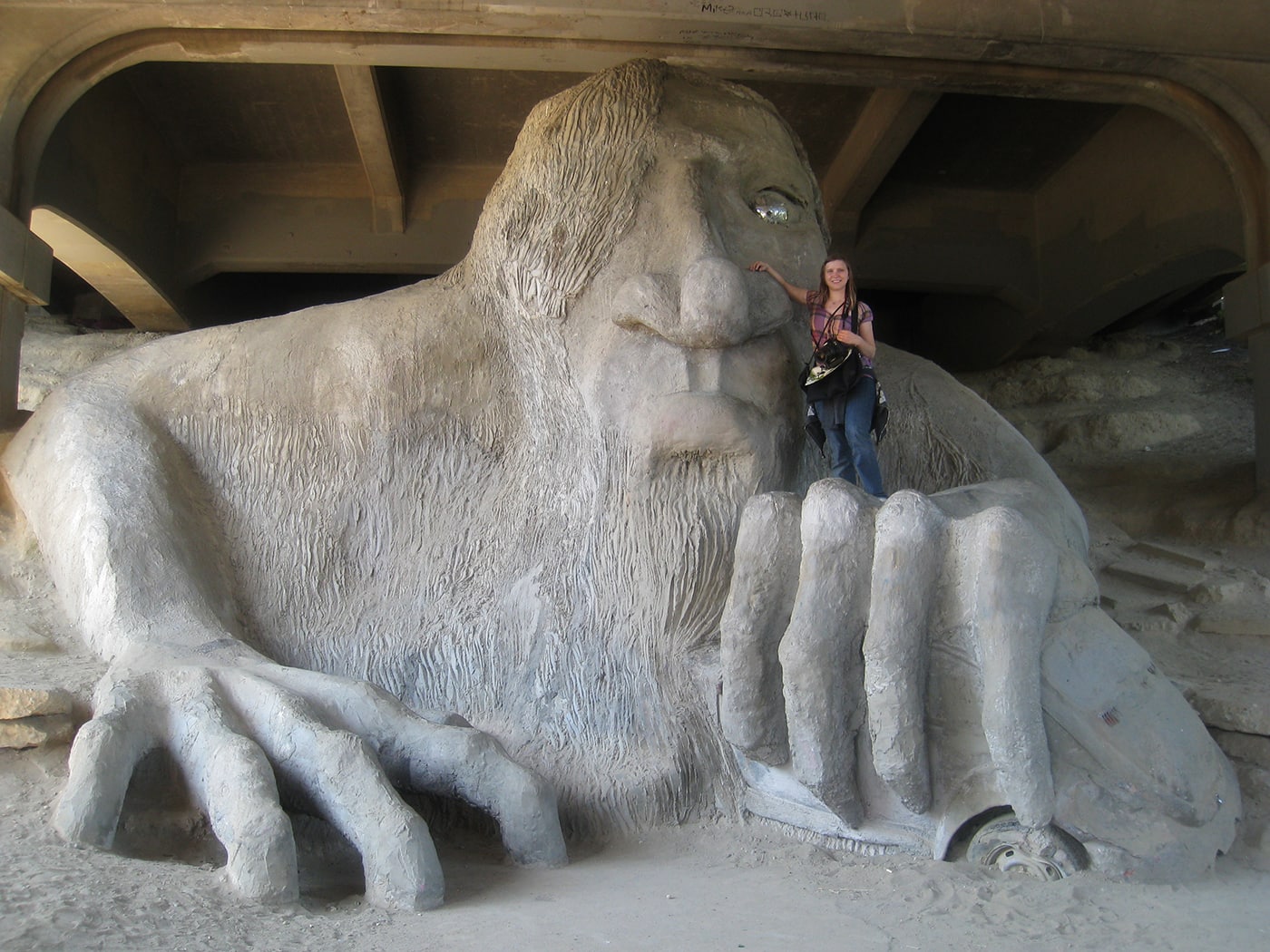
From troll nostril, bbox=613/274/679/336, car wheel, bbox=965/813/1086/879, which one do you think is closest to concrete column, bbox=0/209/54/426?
troll nostril, bbox=613/274/679/336

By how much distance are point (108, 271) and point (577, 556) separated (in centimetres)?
313

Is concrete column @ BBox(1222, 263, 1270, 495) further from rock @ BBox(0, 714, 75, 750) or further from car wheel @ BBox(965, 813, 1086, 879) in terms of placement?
rock @ BBox(0, 714, 75, 750)

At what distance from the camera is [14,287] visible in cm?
266

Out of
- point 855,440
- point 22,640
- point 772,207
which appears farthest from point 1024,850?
point 22,640

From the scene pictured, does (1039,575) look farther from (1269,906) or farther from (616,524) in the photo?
(616,524)

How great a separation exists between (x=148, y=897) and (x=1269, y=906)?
132 cm

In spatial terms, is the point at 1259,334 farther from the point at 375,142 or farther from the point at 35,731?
the point at 35,731

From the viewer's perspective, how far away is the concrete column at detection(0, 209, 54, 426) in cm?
259

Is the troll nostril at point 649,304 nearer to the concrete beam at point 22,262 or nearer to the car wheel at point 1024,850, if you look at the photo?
the car wheel at point 1024,850

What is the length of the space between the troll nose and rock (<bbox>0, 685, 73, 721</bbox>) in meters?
1.02

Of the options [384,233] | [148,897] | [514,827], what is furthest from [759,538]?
[384,233]

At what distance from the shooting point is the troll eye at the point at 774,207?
2086 mm

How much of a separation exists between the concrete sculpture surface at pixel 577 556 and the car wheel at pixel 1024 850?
0.07 ft

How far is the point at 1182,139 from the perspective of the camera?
429cm
